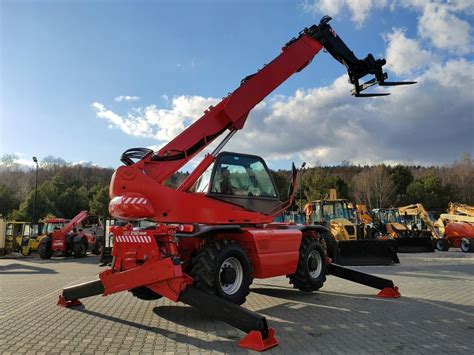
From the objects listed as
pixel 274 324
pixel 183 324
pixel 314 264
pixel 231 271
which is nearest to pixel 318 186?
pixel 314 264

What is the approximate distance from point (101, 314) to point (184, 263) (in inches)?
69.8

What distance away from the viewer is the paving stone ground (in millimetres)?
5762

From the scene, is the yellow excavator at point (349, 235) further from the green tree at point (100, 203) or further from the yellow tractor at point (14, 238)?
the green tree at point (100, 203)

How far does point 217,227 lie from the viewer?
7461mm

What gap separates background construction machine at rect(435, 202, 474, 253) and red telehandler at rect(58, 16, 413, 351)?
18.5 m

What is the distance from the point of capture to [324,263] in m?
10.1

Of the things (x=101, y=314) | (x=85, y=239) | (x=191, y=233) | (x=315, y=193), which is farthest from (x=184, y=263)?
(x=315, y=193)

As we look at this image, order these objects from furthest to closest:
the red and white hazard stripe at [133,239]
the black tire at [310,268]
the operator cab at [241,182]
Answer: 1. the black tire at [310,268]
2. the operator cab at [241,182]
3. the red and white hazard stripe at [133,239]

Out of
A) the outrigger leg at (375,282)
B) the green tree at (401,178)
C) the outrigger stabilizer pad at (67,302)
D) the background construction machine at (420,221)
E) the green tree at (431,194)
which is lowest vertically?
the outrigger stabilizer pad at (67,302)

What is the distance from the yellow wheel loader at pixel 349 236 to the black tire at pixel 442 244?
537cm

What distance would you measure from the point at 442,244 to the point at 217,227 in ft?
74.9

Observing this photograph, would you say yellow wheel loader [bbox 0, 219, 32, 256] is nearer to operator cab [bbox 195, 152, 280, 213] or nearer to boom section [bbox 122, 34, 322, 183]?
boom section [bbox 122, 34, 322, 183]

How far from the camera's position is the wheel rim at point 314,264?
9.92m

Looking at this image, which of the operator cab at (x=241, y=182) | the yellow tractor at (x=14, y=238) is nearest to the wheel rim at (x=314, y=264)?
the operator cab at (x=241, y=182)
